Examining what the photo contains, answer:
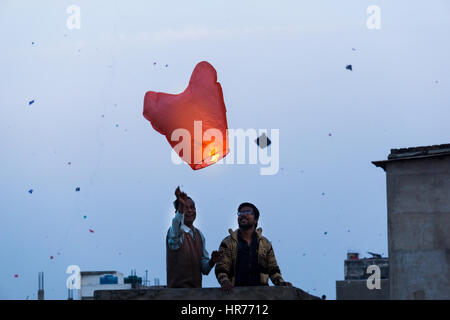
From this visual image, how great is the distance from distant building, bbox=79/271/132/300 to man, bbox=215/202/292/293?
130 feet

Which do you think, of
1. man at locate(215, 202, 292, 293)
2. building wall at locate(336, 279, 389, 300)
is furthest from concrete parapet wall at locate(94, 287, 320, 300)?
building wall at locate(336, 279, 389, 300)

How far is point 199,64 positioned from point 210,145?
169 cm

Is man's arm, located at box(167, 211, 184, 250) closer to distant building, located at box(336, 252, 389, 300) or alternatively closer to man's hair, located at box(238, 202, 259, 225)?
man's hair, located at box(238, 202, 259, 225)

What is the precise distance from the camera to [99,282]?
54.8 m

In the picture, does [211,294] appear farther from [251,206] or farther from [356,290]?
[356,290]

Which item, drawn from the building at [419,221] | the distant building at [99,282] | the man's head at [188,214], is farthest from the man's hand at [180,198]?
the distant building at [99,282]

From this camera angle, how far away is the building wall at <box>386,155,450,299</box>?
71.5 ft

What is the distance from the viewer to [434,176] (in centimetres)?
2205

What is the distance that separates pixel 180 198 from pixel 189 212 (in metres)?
0.85

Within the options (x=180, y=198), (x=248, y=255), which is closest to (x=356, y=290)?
(x=248, y=255)

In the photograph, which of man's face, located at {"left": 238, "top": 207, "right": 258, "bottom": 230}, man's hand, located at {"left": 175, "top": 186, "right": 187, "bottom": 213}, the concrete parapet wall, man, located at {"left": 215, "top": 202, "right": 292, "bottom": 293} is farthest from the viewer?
man's face, located at {"left": 238, "top": 207, "right": 258, "bottom": 230}
